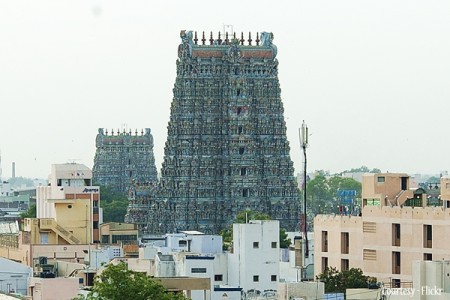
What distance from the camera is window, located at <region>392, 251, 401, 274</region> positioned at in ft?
249

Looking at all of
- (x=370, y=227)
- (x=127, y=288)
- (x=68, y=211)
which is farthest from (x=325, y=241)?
(x=68, y=211)

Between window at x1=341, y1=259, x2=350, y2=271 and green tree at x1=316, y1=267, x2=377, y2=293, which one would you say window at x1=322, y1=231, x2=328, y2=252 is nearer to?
window at x1=341, y1=259, x2=350, y2=271

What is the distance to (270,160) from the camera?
6102 inches

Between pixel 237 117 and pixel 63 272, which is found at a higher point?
pixel 237 117

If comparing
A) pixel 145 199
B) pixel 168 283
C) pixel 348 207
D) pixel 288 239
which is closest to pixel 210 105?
pixel 145 199

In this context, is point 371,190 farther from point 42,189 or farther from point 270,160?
point 270,160

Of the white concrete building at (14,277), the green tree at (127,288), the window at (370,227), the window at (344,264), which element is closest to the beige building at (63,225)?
the white concrete building at (14,277)

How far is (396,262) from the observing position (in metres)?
76.2

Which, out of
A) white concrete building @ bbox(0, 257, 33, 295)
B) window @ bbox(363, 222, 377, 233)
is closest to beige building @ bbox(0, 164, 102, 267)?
white concrete building @ bbox(0, 257, 33, 295)

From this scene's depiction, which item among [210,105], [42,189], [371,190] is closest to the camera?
[371,190]

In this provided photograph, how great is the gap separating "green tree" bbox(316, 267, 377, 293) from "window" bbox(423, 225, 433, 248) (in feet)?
8.74

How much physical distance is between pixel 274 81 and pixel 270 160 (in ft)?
17.9

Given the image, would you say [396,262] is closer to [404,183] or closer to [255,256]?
[404,183]

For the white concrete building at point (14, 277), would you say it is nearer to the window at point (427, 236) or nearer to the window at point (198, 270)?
the window at point (198, 270)
